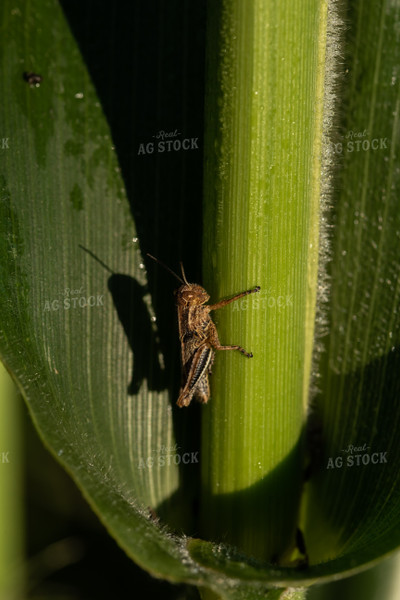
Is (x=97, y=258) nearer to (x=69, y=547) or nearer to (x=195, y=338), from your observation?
(x=195, y=338)

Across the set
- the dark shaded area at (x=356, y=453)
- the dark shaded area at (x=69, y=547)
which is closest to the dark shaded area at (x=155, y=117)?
the dark shaded area at (x=356, y=453)

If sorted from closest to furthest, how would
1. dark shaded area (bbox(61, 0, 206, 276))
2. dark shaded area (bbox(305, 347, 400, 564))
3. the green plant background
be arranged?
dark shaded area (bbox(305, 347, 400, 564)) → the green plant background → dark shaded area (bbox(61, 0, 206, 276))

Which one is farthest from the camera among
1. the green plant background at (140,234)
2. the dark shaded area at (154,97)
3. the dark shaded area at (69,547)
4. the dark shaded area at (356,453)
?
the dark shaded area at (69,547)

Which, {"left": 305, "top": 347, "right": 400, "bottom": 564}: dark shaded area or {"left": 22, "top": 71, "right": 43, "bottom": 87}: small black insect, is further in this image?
{"left": 22, "top": 71, "right": 43, "bottom": 87}: small black insect

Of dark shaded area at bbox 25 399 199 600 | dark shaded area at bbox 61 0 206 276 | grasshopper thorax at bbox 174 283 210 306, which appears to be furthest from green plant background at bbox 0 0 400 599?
dark shaded area at bbox 25 399 199 600

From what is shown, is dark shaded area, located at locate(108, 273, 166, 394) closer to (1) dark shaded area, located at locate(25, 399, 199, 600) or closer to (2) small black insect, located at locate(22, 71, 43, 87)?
(2) small black insect, located at locate(22, 71, 43, 87)

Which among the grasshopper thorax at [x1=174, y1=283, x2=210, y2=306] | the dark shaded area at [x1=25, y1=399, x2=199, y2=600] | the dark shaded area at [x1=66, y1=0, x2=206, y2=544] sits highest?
the dark shaded area at [x1=66, y1=0, x2=206, y2=544]

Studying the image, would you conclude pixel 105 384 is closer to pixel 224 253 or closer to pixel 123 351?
pixel 123 351

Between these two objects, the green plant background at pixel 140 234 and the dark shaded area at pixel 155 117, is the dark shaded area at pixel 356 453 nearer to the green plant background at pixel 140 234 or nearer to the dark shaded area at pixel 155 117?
the green plant background at pixel 140 234
